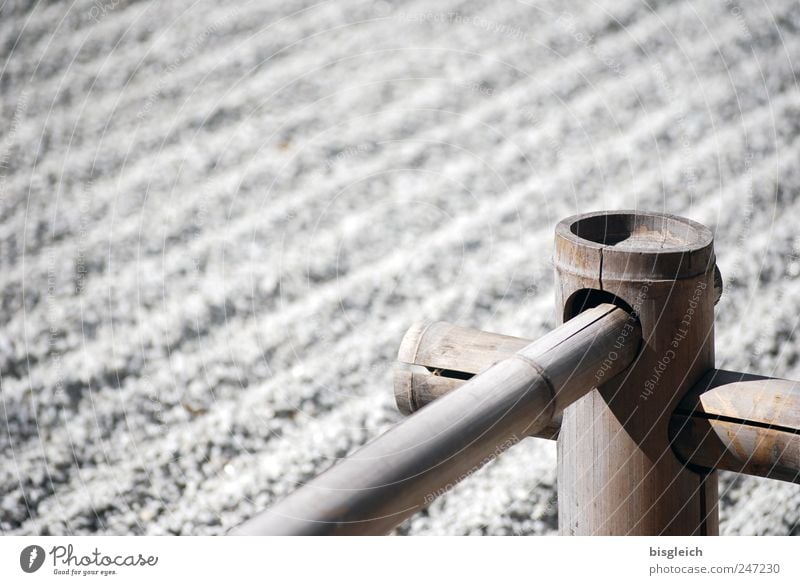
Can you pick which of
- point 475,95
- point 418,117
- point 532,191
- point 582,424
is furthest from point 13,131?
point 582,424

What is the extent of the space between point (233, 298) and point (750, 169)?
1779 millimetres

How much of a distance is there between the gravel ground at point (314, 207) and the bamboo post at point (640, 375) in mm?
1266

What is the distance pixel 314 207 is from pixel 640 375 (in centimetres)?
235

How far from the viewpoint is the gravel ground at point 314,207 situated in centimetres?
246

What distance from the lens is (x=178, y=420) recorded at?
2578mm

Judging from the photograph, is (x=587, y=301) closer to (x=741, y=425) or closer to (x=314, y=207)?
(x=741, y=425)

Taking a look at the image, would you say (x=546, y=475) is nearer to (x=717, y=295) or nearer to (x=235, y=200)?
(x=717, y=295)

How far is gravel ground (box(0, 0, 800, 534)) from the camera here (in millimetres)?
2465

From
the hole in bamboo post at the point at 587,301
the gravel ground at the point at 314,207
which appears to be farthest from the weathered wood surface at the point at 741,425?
the gravel ground at the point at 314,207
